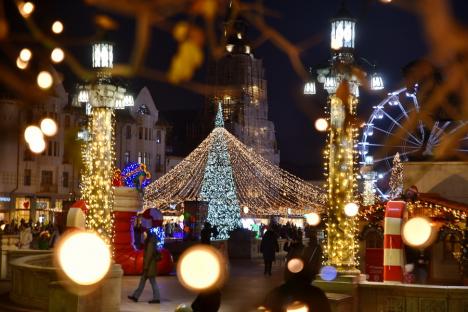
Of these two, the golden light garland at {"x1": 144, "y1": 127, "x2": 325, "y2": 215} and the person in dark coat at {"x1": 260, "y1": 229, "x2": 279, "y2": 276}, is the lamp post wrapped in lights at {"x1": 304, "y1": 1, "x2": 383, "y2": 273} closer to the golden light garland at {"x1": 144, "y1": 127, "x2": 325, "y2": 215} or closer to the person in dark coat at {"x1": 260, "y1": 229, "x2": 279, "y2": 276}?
the person in dark coat at {"x1": 260, "y1": 229, "x2": 279, "y2": 276}

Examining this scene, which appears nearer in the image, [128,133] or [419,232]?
[419,232]

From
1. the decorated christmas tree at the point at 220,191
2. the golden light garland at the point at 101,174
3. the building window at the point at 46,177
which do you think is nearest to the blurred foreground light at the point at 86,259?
the golden light garland at the point at 101,174

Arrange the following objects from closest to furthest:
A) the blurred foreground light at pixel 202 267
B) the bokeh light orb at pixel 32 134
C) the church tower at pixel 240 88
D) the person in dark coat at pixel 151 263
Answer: the bokeh light orb at pixel 32 134, the blurred foreground light at pixel 202 267, the person in dark coat at pixel 151 263, the church tower at pixel 240 88

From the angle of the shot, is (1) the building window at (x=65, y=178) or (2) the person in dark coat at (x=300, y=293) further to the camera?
(1) the building window at (x=65, y=178)

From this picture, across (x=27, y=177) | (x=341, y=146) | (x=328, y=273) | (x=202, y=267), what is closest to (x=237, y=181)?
(x=27, y=177)

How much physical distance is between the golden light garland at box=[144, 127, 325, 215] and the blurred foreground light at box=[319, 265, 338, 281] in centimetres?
2909

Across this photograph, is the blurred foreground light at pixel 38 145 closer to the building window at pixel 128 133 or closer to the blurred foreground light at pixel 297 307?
the blurred foreground light at pixel 297 307

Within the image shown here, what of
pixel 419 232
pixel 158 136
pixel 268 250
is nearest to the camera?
pixel 419 232

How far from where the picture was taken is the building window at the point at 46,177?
64.7 m

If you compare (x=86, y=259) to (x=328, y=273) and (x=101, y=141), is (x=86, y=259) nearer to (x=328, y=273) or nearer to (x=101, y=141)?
(x=328, y=273)

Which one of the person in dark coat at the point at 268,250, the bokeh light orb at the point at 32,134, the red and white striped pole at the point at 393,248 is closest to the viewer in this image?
the bokeh light orb at the point at 32,134

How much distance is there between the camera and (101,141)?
666 inches

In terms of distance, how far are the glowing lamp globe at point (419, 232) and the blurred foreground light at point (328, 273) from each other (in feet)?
8.72

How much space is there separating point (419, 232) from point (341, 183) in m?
4.75
